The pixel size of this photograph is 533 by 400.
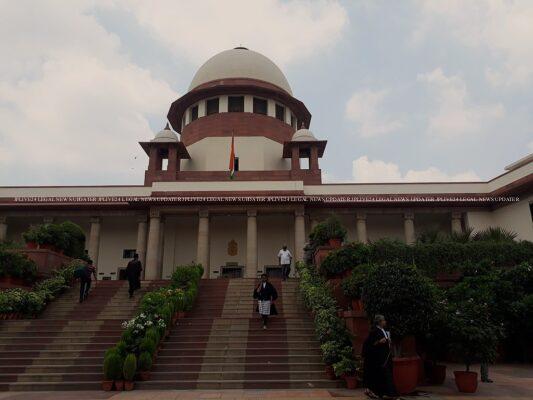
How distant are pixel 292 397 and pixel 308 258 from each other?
873cm

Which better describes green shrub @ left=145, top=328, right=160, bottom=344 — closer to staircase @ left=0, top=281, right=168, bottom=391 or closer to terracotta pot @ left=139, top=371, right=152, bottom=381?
terracotta pot @ left=139, top=371, right=152, bottom=381

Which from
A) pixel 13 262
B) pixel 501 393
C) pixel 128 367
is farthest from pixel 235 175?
pixel 501 393

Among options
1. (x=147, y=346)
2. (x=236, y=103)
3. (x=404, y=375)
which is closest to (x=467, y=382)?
(x=404, y=375)

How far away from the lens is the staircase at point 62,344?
8.73 metres

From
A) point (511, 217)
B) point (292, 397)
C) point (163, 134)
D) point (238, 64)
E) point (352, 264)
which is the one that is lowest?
point (292, 397)

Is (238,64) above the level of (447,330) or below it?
above

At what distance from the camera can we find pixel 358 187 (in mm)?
23078

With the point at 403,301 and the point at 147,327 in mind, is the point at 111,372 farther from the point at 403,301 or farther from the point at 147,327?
the point at 403,301

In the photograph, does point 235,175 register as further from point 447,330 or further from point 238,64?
point 447,330

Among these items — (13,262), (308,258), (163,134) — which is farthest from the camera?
(163,134)

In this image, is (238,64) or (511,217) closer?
(511,217)

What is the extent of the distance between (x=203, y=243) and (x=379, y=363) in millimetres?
14629

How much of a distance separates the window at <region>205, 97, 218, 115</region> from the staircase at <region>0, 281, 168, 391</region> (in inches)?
618

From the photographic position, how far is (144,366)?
28.2 feet
